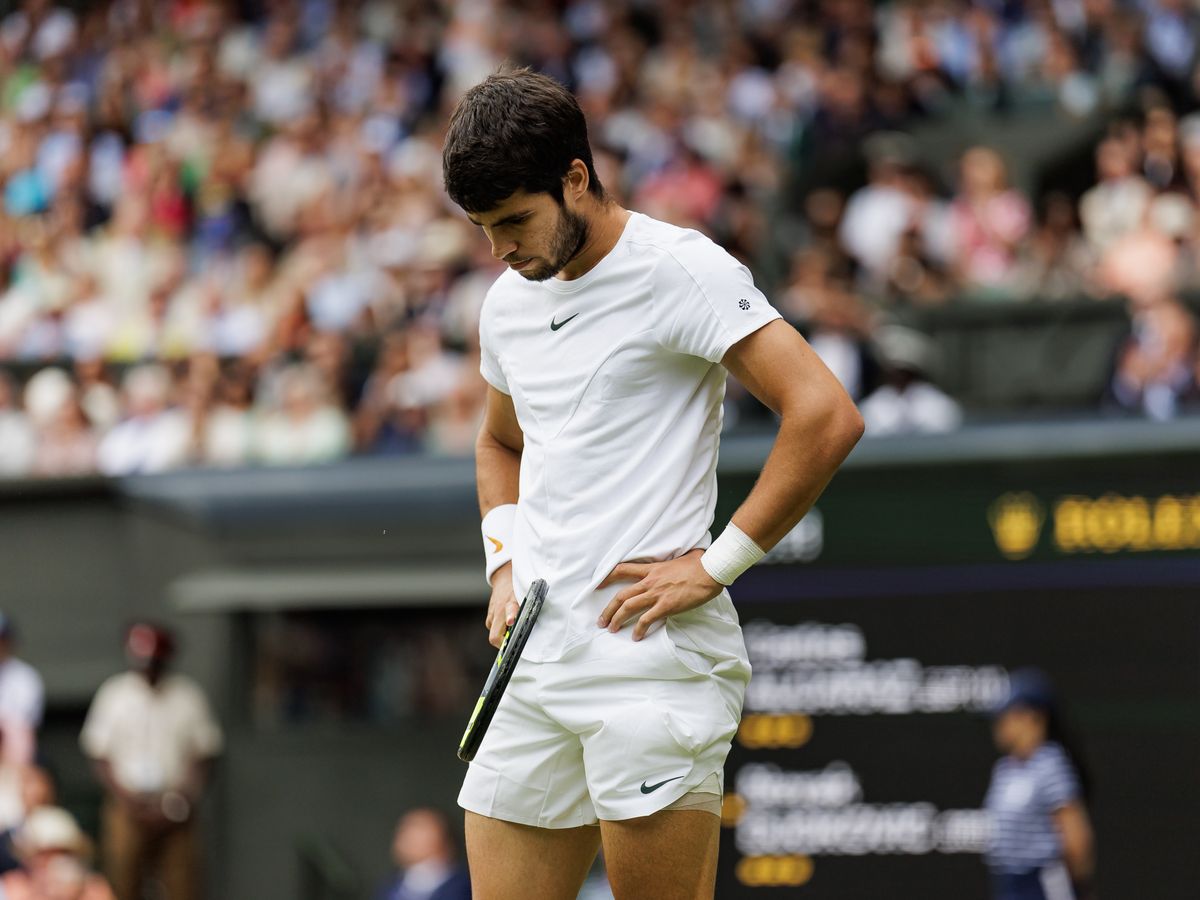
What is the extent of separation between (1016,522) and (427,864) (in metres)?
3.13

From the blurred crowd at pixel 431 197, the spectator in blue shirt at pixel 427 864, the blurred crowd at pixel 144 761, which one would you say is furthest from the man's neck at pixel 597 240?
the blurred crowd at pixel 144 761

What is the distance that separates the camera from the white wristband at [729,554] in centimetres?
317

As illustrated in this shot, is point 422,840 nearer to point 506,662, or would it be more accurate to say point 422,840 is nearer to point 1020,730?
point 1020,730

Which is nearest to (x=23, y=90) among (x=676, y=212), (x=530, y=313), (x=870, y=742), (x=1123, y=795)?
(x=676, y=212)

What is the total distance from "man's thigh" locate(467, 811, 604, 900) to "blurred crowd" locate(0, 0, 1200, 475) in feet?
16.7

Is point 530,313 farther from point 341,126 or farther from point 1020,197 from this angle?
point 341,126

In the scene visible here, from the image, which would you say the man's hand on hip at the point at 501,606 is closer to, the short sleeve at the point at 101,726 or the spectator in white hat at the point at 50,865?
the spectator in white hat at the point at 50,865

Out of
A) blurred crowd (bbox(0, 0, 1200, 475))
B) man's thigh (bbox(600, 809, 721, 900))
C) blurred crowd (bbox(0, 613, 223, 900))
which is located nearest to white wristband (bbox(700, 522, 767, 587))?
man's thigh (bbox(600, 809, 721, 900))

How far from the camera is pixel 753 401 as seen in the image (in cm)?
905

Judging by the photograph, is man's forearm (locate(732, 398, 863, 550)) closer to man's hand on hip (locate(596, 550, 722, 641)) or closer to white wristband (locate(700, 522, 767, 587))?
white wristband (locate(700, 522, 767, 587))

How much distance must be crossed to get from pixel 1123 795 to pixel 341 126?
7.33 m

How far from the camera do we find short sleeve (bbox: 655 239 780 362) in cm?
A: 315

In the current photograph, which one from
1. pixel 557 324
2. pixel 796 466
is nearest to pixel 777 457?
pixel 796 466

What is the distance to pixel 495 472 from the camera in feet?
12.0
